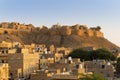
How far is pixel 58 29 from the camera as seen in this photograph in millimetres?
99750

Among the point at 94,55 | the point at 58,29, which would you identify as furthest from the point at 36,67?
the point at 58,29

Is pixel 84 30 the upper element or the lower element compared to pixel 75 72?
upper

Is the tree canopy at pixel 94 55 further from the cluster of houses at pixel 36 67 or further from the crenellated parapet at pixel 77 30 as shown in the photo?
the crenellated parapet at pixel 77 30

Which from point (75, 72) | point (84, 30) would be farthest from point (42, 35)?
point (75, 72)

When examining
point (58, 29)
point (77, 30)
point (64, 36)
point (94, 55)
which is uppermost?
point (58, 29)

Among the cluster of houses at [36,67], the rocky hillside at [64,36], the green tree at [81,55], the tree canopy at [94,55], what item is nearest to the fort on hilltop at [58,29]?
the rocky hillside at [64,36]

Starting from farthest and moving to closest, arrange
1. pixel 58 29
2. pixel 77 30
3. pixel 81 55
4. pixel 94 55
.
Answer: pixel 77 30 < pixel 58 29 < pixel 81 55 < pixel 94 55

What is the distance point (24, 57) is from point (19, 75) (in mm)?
1718

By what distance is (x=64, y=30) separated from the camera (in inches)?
3920

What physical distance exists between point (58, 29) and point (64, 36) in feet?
6.68

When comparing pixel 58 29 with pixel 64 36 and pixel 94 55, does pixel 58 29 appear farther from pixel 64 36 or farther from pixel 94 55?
pixel 94 55

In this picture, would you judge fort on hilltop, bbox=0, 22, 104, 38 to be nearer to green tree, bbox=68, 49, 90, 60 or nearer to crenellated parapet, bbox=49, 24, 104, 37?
crenellated parapet, bbox=49, 24, 104, 37

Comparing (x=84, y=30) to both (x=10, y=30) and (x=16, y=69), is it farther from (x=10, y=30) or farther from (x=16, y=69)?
(x=16, y=69)

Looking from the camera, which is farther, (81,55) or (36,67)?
(81,55)
